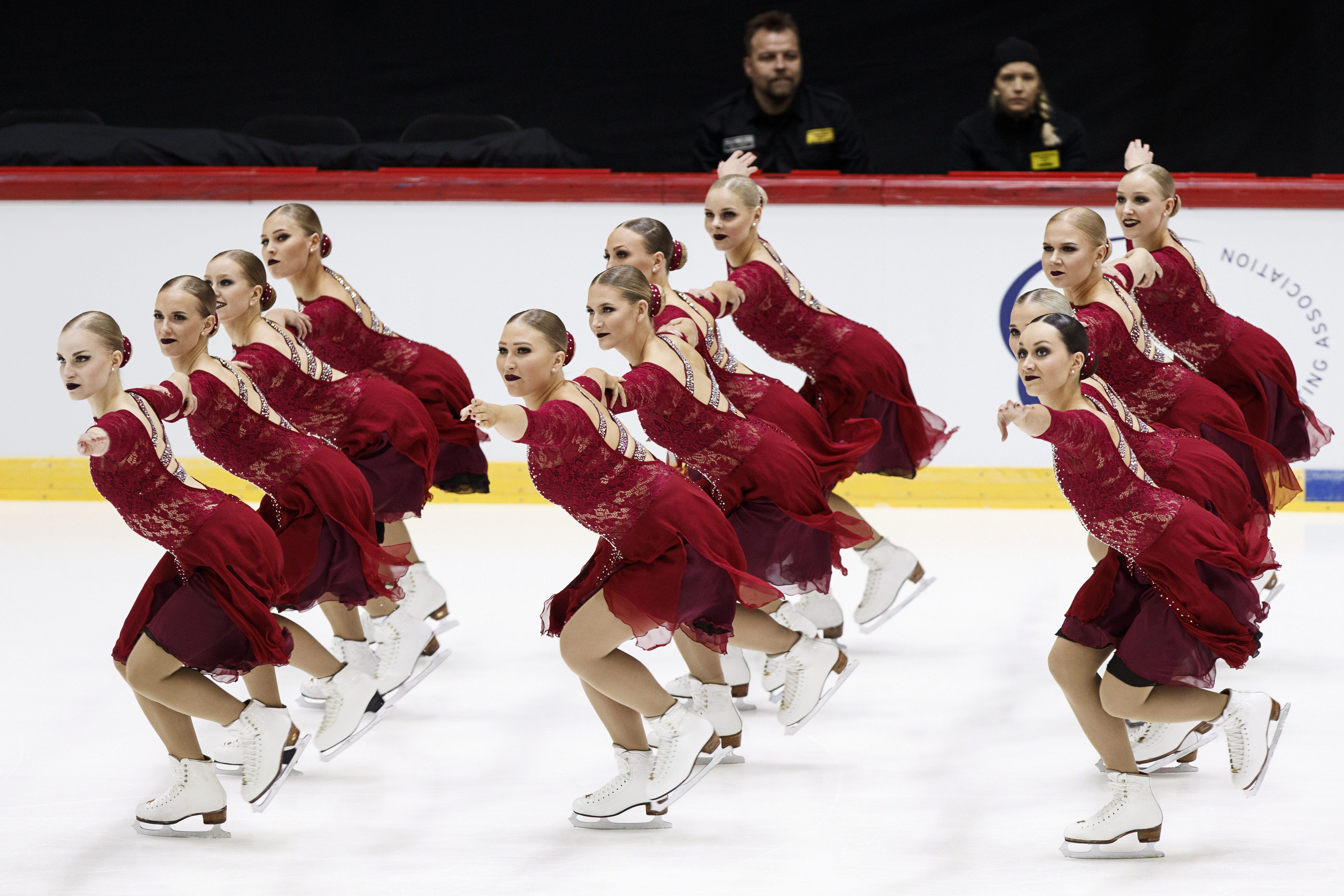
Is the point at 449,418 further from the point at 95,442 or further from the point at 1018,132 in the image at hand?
the point at 1018,132

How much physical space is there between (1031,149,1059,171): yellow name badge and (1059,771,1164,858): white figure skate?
14.6 feet

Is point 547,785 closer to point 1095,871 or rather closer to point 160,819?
point 160,819

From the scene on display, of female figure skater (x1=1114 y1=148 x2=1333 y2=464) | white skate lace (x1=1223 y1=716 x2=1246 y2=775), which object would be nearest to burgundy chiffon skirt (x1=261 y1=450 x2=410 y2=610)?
white skate lace (x1=1223 y1=716 x2=1246 y2=775)

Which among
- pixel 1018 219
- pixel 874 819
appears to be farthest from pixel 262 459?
pixel 1018 219

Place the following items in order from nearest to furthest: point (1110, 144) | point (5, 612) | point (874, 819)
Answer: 1. point (874, 819)
2. point (5, 612)
3. point (1110, 144)

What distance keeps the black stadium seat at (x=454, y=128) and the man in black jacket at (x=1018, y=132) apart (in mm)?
2473

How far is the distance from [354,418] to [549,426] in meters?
1.40

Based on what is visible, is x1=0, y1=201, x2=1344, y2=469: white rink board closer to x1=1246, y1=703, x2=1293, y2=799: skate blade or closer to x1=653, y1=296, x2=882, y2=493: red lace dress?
x1=653, y1=296, x2=882, y2=493: red lace dress

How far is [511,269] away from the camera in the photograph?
6.86 meters

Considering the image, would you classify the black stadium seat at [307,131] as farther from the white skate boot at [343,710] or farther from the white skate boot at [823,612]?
the white skate boot at [343,710]

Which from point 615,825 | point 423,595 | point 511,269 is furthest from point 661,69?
point 615,825

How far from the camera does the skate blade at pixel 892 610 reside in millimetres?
5168

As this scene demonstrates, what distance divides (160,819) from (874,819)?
64.0 inches

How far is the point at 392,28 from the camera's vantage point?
990 cm
